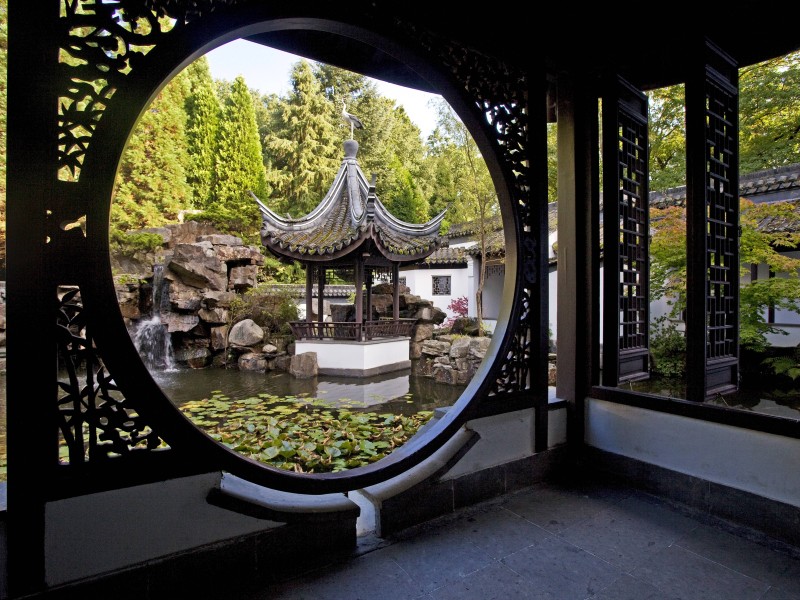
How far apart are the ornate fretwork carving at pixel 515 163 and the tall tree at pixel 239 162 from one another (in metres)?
14.4

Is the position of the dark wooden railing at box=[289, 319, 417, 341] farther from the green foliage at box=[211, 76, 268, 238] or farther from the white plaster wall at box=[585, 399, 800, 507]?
the green foliage at box=[211, 76, 268, 238]

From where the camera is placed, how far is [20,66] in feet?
4.13

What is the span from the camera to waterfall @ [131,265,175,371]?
32.4ft

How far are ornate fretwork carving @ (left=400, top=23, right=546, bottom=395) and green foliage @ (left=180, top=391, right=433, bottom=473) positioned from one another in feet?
3.59

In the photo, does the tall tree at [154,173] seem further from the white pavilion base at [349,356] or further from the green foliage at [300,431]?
the green foliage at [300,431]

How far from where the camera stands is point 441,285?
15148 millimetres

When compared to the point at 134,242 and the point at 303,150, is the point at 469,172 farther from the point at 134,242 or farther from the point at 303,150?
the point at 303,150

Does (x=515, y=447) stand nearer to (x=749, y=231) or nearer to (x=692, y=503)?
(x=692, y=503)

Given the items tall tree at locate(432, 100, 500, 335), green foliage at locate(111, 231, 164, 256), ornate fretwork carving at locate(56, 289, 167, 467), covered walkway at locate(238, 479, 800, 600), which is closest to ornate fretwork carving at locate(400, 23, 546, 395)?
covered walkway at locate(238, 479, 800, 600)

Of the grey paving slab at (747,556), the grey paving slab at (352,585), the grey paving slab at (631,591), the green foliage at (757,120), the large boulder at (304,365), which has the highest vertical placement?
the green foliage at (757,120)

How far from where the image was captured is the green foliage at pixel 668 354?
6.11 meters

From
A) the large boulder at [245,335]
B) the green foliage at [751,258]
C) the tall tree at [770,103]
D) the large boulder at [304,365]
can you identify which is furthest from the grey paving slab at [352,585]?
the large boulder at [245,335]

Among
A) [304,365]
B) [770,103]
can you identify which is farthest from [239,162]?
[770,103]

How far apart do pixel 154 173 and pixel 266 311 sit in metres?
6.43
